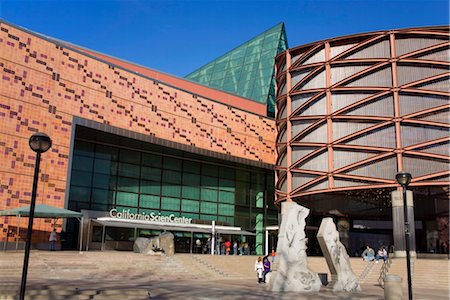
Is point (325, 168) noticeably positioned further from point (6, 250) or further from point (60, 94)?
point (6, 250)

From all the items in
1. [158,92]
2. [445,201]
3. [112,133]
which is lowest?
[445,201]

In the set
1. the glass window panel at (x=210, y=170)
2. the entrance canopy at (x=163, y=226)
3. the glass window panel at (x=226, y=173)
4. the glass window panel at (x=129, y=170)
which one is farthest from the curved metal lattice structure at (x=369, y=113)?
the glass window panel at (x=129, y=170)

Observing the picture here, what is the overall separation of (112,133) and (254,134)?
49.5 ft

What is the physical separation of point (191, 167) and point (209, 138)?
4441 millimetres

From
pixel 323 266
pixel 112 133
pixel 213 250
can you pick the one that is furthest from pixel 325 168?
pixel 112 133

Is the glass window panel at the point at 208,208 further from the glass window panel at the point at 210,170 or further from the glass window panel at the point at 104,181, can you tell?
the glass window panel at the point at 104,181

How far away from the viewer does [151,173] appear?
41.4 m

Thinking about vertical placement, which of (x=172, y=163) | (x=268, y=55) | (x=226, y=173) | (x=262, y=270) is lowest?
(x=262, y=270)

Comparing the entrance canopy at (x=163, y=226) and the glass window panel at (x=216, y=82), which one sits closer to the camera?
the entrance canopy at (x=163, y=226)

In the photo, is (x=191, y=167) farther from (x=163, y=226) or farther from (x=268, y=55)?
(x=268, y=55)

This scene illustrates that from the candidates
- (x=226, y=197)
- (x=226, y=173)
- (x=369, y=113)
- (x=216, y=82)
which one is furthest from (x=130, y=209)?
(x=216, y=82)

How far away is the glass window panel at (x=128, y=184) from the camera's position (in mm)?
39000

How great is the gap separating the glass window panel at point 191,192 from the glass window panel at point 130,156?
549cm

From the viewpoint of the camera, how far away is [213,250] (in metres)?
39.0
